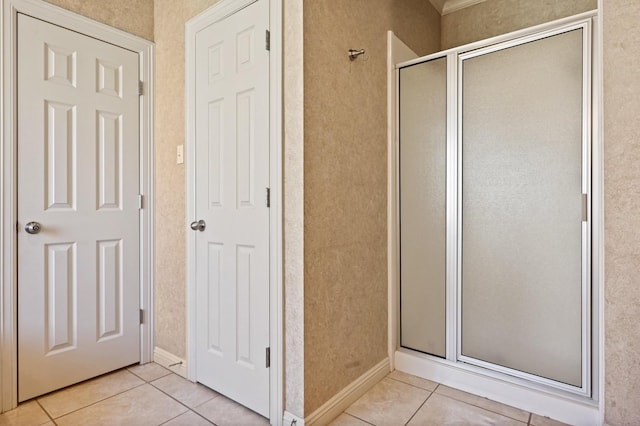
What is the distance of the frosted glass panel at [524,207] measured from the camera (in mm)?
1687

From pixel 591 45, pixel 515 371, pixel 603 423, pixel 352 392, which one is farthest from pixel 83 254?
pixel 591 45

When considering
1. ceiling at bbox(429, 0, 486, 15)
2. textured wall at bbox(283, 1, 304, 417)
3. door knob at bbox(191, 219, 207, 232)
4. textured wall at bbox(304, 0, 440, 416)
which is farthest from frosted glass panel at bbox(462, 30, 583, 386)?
door knob at bbox(191, 219, 207, 232)

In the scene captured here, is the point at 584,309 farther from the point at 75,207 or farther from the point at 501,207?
the point at 75,207

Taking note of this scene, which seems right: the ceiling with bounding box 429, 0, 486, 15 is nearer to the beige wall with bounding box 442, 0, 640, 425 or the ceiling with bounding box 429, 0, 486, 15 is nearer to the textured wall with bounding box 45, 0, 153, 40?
the beige wall with bounding box 442, 0, 640, 425

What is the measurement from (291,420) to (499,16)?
10.3ft

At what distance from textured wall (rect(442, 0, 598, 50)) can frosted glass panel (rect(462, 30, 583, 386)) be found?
1.12 metres

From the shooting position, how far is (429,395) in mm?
1912

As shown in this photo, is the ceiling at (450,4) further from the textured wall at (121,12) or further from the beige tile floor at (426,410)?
the beige tile floor at (426,410)

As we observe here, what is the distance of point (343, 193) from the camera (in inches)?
71.0

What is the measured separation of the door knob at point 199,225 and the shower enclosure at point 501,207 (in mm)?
1210

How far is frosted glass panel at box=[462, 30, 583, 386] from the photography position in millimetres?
1687

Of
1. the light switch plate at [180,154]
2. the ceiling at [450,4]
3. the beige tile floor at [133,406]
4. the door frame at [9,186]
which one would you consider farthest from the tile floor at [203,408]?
the ceiling at [450,4]

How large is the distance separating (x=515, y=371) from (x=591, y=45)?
1.64m

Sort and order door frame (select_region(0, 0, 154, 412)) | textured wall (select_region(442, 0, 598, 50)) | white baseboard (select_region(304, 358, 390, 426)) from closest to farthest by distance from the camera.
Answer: white baseboard (select_region(304, 358, 390, 426)) → door frame (select_region(0, 0, 154, 412)) → textured wall (select_region(442, 0, 598, 50))
